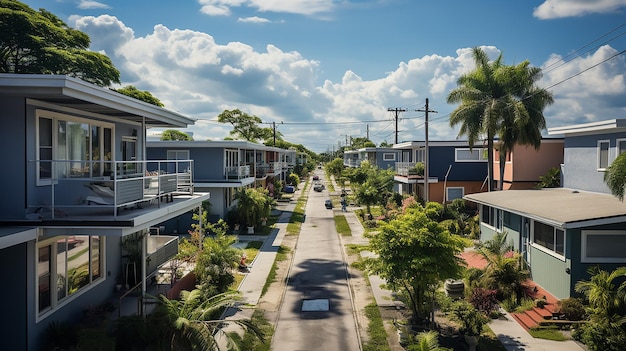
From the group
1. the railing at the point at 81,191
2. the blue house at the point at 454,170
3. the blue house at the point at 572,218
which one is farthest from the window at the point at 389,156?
the railing at the point at 81,191

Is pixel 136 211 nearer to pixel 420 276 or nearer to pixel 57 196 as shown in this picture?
pixel 57 196

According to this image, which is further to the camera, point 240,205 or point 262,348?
point 240,205

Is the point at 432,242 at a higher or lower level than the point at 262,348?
higher

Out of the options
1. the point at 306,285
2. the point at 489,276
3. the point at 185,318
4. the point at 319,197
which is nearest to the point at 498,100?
the point at 489,276

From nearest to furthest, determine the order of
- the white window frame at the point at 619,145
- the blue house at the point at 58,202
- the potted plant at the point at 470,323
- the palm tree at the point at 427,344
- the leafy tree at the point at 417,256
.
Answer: the palm tree at the point at 427,344, the blue house at the point at 58,202, the potted plant at the point at 470,323, the leafy tree at the point at 417,256, the white window frame at the point at 619,145

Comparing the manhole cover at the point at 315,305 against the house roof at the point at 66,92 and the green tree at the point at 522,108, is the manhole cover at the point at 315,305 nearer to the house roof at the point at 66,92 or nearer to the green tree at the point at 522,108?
the house roof at the point at 66,92

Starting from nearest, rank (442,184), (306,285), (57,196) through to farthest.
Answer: (57,196), (306,285), (442,184)

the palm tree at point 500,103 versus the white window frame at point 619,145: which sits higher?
the palm tree at point 500,103

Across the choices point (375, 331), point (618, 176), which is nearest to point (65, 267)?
point (375, 331)

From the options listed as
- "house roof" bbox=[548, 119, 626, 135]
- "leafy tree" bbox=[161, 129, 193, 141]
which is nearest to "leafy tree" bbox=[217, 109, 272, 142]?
"leafy tree" bbox=[161, 129, 193, 141]
